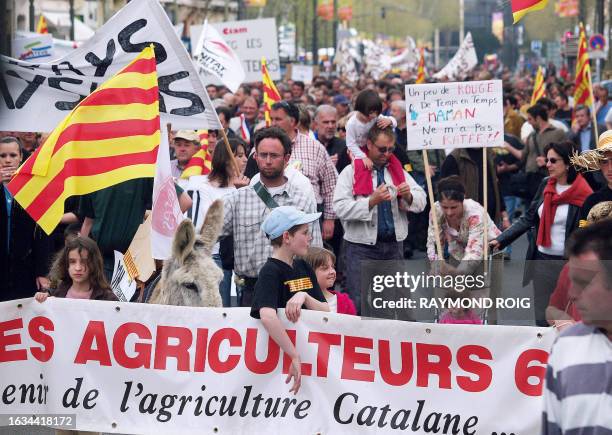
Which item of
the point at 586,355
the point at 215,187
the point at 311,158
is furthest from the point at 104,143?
the point at 586,355

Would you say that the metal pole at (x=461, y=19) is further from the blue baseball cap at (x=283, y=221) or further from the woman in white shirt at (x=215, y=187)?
the blue baseball cap at (x=283, y=221)

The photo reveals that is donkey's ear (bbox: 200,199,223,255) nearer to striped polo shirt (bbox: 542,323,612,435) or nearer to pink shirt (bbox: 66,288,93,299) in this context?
pink shirt (bbox: 66,288,93,299)

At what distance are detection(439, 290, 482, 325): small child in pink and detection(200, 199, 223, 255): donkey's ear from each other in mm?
1413

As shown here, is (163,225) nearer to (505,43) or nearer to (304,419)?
(304,419)

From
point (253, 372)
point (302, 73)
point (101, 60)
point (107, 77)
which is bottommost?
point (253, 372)

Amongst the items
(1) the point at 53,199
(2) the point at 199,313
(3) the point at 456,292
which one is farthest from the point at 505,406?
(1) the point at 53,199

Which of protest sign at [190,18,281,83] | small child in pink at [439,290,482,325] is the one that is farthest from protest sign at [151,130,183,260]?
protest sign at [190,18,281,83]

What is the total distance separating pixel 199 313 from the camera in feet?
21.4

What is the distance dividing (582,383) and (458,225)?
5.12 metres

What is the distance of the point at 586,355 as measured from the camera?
12.4 ft

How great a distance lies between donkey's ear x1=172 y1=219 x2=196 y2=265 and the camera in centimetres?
694

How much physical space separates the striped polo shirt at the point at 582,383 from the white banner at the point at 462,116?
5688 millimetres

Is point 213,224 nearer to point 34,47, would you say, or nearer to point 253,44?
point 253,44

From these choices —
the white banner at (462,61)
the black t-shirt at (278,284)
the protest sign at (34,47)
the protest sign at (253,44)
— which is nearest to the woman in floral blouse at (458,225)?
the black t-shirt at (278,284)
